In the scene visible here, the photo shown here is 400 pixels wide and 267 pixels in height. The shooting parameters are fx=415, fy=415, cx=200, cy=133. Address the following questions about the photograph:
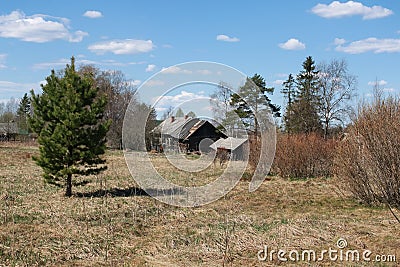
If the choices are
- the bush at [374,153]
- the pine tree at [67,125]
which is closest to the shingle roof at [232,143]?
the bush at [374,153]

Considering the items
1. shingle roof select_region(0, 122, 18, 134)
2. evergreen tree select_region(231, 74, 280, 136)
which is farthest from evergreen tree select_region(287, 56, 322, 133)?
shingle roof select_region(0, 122, 18, 134)

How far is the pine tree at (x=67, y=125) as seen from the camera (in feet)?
40.5

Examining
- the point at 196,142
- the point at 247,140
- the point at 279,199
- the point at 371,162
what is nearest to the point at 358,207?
the point at 371,162

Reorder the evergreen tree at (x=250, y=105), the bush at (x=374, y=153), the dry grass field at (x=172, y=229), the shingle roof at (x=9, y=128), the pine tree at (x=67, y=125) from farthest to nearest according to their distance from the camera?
the shingle roof at (x=9, y=128)
the evergreen tree at (x=250, y=105)
the pine tree at (x=67, y=125)
the bush at (x=374, y=153)
the dry grass field at (x=172, y=229)

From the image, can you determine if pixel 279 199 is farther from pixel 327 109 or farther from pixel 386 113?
pixel 327 109

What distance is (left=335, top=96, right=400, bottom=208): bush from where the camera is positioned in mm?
10422

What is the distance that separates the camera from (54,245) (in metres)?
7.21

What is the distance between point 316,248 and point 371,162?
4.73 m

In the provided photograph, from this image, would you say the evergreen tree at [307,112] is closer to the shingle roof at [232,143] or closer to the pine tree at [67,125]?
the shingle roof at [232,143]

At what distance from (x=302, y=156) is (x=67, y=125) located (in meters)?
12.4

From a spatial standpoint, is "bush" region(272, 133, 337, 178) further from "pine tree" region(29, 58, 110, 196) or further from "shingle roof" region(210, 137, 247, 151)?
"pine tree" region(29, 58, 110, 196)

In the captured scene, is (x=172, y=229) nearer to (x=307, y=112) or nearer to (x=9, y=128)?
(x=307, y=112)

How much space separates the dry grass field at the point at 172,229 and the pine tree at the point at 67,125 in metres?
1.07

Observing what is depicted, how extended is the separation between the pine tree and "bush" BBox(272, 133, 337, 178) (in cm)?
→ 1061
